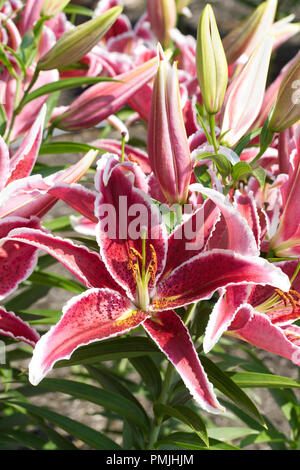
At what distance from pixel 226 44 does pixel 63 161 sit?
6.33ft

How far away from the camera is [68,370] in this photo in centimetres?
183

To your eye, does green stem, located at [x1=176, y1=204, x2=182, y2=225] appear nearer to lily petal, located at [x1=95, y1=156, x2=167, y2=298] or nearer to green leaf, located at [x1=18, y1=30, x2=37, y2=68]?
lily petal, located at [x1=95, y1=156, x2=167, y2=298]

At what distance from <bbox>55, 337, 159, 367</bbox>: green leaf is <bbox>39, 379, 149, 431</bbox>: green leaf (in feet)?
0.42

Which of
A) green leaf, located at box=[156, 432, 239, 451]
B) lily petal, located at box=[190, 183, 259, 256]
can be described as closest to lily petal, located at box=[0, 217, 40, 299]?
lily petal, located at box=[190, 183, 259, 256]

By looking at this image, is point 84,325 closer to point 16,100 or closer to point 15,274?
point 15,274

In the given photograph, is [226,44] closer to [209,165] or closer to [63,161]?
[209,165]

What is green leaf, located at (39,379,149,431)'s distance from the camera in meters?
0.79

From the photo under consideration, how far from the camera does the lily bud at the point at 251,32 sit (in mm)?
819

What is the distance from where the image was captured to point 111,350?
0.67m

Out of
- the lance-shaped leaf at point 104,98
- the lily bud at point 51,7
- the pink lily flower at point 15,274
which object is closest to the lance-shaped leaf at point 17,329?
the pink lily flower at point 15,274

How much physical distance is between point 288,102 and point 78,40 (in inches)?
11.4

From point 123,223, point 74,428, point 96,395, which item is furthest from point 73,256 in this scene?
point 74,428

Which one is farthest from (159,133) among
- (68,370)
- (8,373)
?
(68,370)

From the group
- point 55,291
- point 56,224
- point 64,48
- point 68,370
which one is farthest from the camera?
point 55,291
